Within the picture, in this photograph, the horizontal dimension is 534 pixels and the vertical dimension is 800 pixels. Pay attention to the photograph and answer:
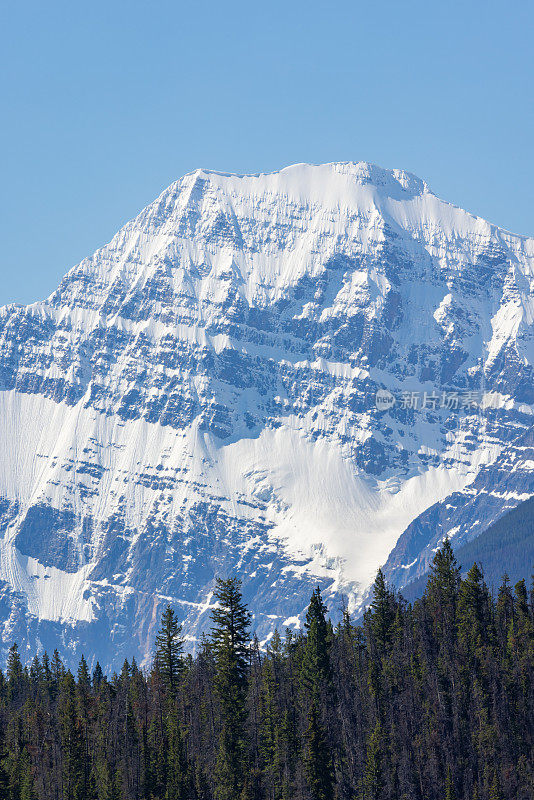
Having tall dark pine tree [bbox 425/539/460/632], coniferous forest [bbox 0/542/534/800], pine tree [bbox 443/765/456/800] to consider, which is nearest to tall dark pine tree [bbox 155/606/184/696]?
coniferous forest [bbox 0/542/534/800]

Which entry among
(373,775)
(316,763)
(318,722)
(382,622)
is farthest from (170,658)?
(316,763)

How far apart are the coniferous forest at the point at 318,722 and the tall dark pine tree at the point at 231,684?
169mm

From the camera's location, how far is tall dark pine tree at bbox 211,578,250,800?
147500 millimetres

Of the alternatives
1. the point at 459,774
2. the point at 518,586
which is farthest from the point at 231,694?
the point at 518,586

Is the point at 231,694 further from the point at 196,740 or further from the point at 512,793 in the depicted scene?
the point at 512,793

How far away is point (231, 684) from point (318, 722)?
8.87 m

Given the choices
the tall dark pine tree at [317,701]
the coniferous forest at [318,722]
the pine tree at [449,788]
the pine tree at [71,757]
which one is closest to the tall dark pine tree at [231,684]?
the coniferous forest at [318,722]

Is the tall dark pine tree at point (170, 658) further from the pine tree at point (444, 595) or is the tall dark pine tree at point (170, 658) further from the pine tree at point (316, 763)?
the pine tree at point (316, 763)

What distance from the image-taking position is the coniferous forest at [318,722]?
495ft

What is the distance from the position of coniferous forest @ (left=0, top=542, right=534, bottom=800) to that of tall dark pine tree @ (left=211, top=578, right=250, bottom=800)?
0.17m

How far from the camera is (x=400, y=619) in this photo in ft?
629

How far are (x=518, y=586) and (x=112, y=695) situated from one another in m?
50.6

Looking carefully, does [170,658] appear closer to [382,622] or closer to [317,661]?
[317,661]

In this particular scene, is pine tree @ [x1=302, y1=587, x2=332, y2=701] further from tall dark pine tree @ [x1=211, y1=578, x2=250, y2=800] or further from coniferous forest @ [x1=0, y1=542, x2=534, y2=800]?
tall dark pine tree @ [x1=211, y1=578, x2=250, y2=800]
